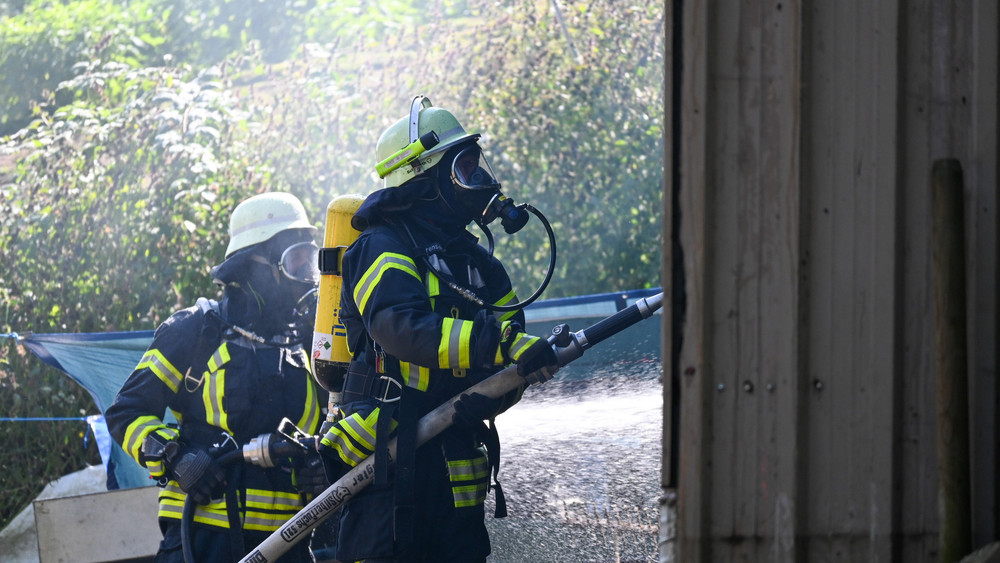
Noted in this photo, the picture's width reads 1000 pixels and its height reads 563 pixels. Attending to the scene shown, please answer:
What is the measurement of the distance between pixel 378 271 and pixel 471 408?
1.90ft

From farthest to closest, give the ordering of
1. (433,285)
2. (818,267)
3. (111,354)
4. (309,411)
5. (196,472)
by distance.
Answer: (111,354), (309,411), (196,472), (433,285), (818,267)

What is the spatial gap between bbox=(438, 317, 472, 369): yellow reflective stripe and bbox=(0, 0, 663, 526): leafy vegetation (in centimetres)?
491

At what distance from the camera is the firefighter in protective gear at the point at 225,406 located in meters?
4.28

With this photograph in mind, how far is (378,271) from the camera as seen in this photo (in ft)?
12.0

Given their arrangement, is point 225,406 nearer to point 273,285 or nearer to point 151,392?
point 151,392

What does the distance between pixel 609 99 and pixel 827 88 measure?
658 cm

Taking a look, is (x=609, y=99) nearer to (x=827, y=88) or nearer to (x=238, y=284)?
(x=238, y=284)

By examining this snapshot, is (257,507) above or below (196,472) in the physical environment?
below

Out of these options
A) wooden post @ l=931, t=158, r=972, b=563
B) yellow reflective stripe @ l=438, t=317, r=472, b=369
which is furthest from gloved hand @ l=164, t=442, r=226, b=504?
wooden post @ l=931, t=158, r=972, b=563

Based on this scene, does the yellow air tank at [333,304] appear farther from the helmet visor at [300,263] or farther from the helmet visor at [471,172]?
the helmet visor at [300,263]

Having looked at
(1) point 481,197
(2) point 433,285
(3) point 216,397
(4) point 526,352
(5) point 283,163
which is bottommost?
(3) point 216,397

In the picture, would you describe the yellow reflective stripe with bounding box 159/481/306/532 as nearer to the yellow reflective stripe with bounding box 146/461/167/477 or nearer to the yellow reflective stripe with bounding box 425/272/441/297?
the yellow reflective stripe with bounding box 146/461/167/477

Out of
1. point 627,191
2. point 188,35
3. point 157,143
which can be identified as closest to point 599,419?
point 627,191

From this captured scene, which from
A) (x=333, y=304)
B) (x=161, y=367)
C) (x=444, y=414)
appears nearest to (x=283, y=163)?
(x=161, y=367)
